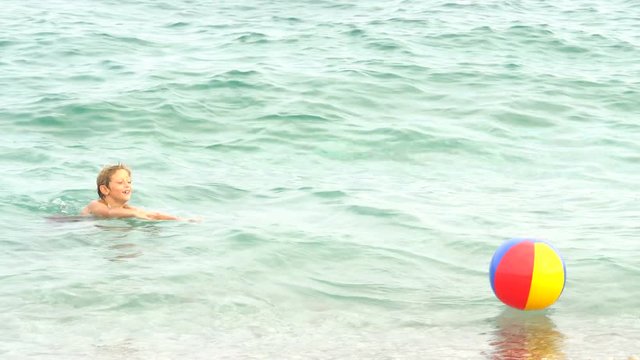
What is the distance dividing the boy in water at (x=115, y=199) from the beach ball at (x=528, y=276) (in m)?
3.90

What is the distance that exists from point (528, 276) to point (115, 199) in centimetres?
465

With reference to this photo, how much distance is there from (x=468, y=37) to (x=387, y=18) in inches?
115

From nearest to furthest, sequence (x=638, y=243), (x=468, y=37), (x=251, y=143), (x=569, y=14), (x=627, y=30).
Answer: (x=638, y=243)
(x=251, y=143)
(x=468, y=37)
(x=627, y=30)
(x=569, y=14)

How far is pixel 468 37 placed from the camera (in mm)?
Result: 21625

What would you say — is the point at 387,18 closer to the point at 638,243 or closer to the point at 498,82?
the point at 498,82

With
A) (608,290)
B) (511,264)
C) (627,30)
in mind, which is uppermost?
(511,264)

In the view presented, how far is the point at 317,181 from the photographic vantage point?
11883 millimetres

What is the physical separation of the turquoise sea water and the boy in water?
0.84ft

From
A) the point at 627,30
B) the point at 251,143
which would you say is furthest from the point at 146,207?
the point at 627,30

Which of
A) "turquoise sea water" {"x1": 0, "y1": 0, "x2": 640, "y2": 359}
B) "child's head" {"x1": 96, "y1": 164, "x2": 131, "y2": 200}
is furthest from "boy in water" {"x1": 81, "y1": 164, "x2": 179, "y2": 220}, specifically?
"turquoise sea water" {"x1": 0, "y1": 0, "x2": 640, "y2": 359}

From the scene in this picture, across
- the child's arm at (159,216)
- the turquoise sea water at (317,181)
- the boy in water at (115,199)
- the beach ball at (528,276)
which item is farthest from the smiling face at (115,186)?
the beach ball at (528,276)

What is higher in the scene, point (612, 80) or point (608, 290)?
point (608, 290)

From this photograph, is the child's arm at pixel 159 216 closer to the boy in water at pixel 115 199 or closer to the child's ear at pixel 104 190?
the boy in water at pixel 115 199

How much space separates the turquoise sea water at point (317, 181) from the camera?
7.12 metres
